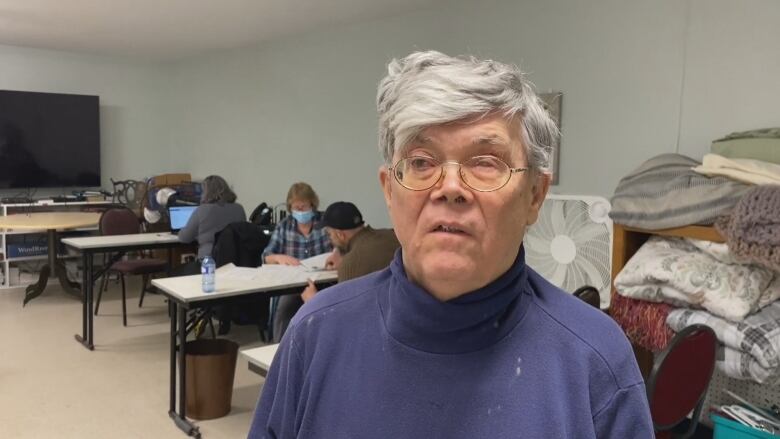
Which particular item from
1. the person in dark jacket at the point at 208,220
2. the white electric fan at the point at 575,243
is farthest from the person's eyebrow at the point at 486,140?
the person in dark jacket at the point at 208,220

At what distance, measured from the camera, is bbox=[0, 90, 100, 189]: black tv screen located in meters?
6.51

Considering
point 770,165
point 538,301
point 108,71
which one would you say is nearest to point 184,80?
point 108,71

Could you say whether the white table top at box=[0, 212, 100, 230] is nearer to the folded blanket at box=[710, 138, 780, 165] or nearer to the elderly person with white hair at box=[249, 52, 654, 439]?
the folded blanket at box=[710, 138, 780, 165]

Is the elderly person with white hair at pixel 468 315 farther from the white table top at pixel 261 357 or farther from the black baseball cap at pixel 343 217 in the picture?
the black baseball cap at pixel 343 217

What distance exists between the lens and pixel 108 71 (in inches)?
284

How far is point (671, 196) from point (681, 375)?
78 centimetres

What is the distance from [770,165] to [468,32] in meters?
Result: 2.23

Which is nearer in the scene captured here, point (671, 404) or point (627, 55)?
point (671, 404)

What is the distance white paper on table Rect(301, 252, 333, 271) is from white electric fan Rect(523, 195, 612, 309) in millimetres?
1384

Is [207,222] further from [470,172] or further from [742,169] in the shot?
[470,172]

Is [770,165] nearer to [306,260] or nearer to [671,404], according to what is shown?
[671,404]

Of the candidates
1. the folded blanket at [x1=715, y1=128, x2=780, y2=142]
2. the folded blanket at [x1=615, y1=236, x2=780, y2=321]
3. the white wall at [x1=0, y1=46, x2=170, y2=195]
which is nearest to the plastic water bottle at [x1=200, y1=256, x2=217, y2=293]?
the folded blanket at [x1=615, y1=236, x2=780, y2=321]

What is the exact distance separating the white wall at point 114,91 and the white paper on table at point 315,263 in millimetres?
4336

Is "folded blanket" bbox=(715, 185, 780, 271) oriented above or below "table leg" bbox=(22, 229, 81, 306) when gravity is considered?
above
